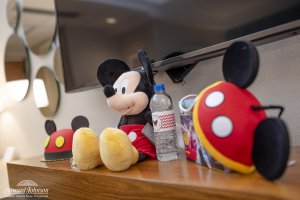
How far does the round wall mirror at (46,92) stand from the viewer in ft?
4.83

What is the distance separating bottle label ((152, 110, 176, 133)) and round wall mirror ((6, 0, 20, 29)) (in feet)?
4.97

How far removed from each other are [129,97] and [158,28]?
0.26 meters

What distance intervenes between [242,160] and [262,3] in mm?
361

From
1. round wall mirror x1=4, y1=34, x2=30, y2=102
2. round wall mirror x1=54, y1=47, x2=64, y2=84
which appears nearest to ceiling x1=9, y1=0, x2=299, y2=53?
round wall mirror x1=54, y1=47, x2=64, y2=84

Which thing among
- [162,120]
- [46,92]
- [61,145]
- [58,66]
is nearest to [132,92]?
[162,120]

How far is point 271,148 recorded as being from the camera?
1.33 ft

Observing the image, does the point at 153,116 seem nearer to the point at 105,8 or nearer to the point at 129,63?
the point at 129,63

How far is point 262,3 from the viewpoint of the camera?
58cm

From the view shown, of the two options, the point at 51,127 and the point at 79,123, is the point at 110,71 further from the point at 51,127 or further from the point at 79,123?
the point at 51,127

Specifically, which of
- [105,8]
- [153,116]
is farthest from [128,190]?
[105,8]

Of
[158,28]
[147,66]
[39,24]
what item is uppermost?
[39,24]


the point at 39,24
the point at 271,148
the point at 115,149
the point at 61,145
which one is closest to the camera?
the point at 271,148

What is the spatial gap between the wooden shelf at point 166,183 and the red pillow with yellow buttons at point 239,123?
0.11 ft

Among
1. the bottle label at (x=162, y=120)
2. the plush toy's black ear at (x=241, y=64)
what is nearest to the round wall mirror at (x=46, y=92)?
the bottle label at (x=162, y=120)
